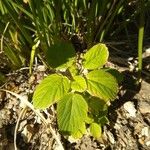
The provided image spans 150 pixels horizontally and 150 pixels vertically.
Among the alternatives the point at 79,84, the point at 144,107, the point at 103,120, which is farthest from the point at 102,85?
the point at 144,107

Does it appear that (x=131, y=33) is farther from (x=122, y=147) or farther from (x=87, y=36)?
(x=122, y=147)

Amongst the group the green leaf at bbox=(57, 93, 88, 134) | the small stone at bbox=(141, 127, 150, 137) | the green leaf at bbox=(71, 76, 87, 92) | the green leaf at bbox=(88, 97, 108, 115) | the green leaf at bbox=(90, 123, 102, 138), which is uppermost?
the green leaf at bbox=(71, 76, 87, 92)

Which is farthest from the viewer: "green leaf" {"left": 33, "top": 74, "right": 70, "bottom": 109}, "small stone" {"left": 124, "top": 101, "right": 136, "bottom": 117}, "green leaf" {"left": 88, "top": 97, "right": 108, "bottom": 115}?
"small stone" {"left": 124, "top": 101, "right": 136, "bottom": 117}

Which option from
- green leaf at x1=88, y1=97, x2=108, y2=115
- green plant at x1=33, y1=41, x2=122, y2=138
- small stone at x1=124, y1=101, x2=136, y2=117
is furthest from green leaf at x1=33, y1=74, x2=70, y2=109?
small stone at x1=124, y1=101, x2=136, y2=117

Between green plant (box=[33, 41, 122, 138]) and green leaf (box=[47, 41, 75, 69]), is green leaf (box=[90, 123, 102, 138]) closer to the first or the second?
green plant (box=[33, 41, 122, 138])

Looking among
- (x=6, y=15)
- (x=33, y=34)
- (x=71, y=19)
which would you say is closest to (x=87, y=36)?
(x=71, y=19)

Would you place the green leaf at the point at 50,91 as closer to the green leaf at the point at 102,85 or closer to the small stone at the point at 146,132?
the green leaf at the point at 102,85
